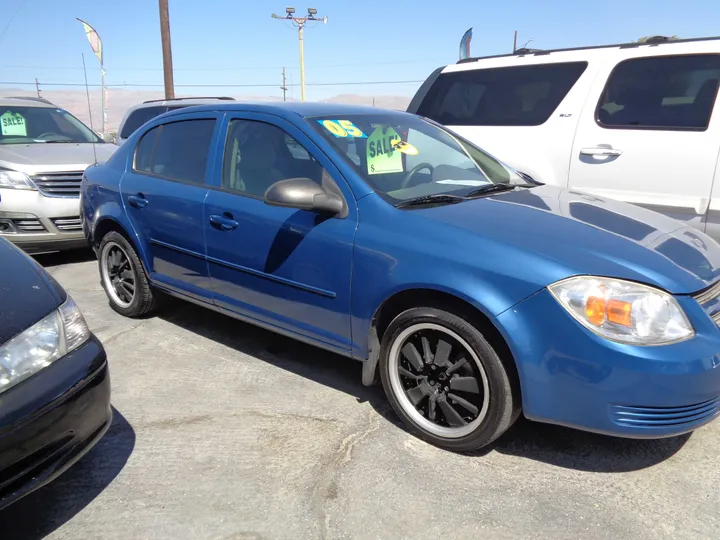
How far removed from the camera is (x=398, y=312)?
9.47 ft

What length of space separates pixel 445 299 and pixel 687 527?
4.26 ft

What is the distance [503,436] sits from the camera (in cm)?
295

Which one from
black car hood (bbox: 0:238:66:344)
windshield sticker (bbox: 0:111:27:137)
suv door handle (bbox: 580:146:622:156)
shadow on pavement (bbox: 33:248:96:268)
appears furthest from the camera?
windshield sticker (bbox: 0:111:27:137)

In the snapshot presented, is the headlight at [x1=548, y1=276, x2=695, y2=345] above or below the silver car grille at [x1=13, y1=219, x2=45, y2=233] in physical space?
above

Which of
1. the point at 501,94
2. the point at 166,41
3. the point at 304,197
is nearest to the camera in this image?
the point at 304,197

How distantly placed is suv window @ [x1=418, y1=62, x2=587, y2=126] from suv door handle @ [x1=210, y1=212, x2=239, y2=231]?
2943mm

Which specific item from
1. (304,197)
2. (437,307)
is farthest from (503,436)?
(304,197)

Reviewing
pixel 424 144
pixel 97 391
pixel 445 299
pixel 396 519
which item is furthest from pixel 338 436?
pixel 424 144

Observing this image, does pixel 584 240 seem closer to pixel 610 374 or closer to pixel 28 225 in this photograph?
pixel 610 374

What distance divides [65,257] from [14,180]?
3.70ft

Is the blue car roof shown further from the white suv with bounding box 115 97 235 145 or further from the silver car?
the white suv with bounding box 115 97 235 145

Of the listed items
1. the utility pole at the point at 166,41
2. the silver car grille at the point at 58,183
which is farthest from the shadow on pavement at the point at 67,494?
the utility pole at the point at 166,41

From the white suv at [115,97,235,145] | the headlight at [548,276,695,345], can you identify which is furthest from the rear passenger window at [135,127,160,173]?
the white suv at [115,97,235,145]

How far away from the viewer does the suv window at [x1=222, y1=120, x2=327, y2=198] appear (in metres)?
3.38
